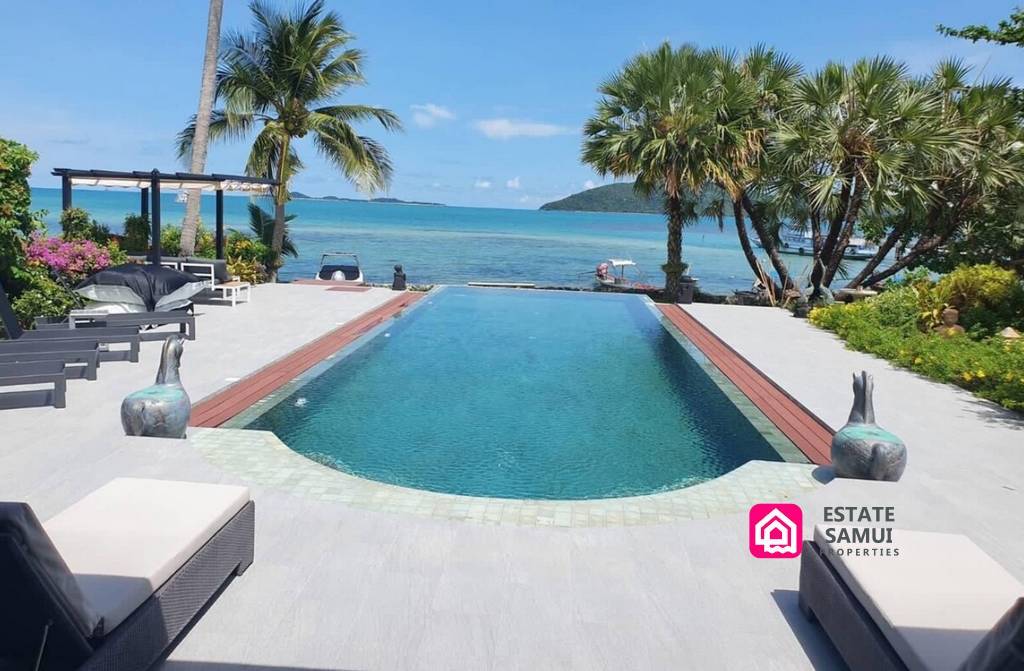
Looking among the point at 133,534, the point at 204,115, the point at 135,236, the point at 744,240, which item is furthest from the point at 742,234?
the point at 133,534

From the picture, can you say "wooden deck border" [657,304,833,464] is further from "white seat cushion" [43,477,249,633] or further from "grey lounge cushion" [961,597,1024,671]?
"white seat cushion" [43,477,249,633]

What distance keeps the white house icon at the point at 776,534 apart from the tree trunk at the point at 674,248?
43.5 ft

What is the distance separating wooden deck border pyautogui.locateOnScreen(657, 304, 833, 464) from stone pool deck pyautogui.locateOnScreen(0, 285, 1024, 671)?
0.71 meters

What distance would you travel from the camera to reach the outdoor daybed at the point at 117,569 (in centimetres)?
219

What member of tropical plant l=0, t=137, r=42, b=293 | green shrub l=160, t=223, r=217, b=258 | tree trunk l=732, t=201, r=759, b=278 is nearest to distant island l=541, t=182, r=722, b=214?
tree trunk l=732, t=201, r=759, b=278

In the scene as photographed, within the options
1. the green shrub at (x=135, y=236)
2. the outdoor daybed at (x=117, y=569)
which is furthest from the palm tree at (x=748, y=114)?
the outdoor daybed at (x=117, y=569)

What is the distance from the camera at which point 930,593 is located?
2.80 m

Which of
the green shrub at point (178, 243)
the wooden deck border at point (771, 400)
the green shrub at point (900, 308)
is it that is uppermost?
the green shrub at point (178, 243)

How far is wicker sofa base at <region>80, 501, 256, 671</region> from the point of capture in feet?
8.12

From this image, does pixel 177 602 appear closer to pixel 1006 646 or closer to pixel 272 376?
pixel 1006 646

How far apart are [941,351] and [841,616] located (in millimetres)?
8030

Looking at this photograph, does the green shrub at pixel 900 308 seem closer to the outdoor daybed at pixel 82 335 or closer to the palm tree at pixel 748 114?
the palm tree at pixel 748 114

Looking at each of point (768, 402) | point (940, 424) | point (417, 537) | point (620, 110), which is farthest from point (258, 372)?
point (620, 110)

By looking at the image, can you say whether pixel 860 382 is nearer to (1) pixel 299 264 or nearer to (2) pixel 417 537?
(2) pixel 417 537
